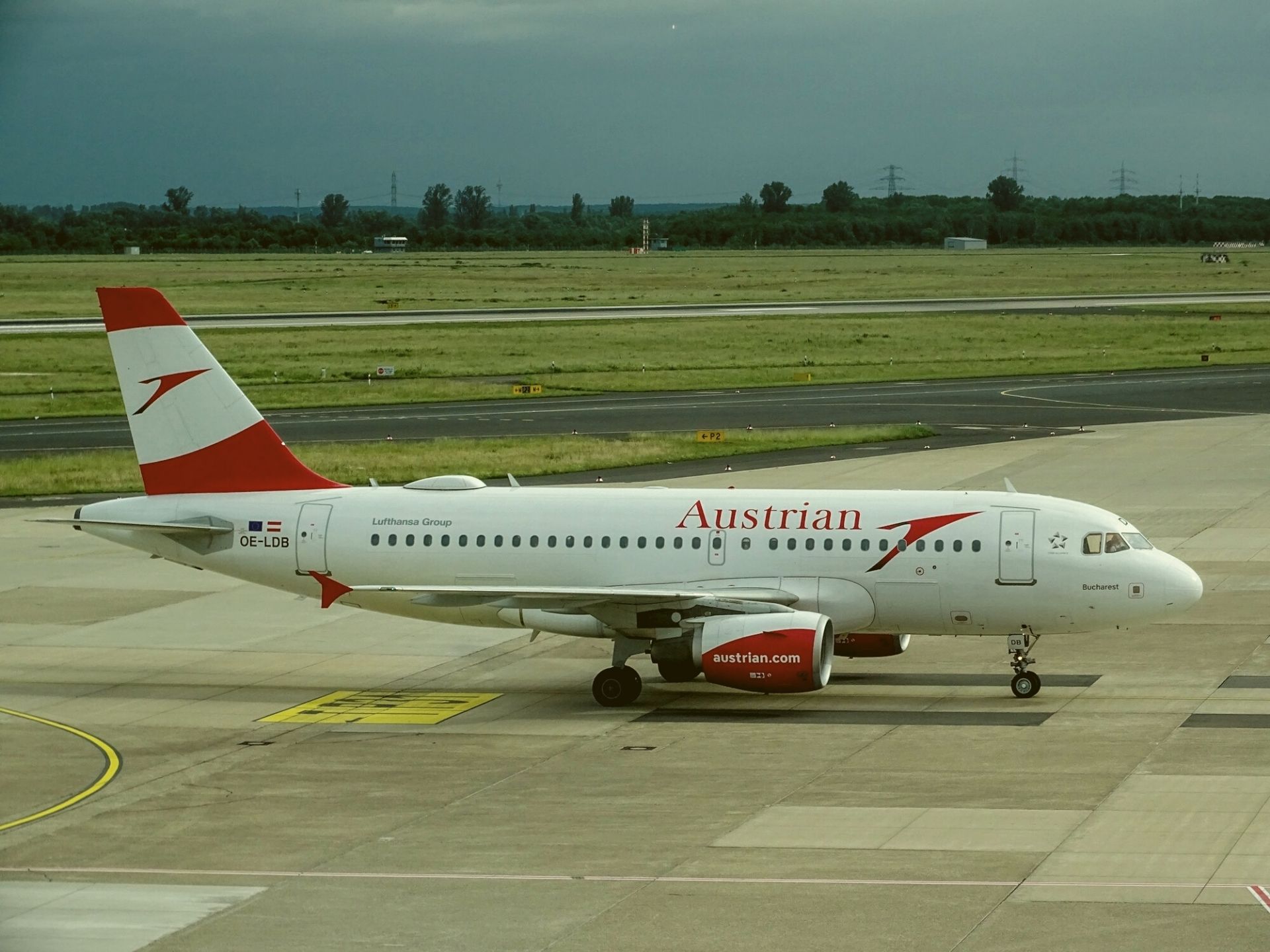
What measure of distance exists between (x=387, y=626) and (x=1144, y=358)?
84040mm

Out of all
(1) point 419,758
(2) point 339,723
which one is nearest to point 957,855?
(1) point 419,758

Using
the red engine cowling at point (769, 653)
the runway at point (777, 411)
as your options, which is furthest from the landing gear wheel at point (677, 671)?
the runway at point (777, 411)

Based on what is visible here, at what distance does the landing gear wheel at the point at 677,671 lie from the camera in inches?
1444

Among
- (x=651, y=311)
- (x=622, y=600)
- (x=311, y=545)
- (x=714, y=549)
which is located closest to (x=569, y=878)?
(x=622, y=600)

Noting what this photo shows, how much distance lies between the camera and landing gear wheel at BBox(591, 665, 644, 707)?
3625 cm

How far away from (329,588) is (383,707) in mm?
3166

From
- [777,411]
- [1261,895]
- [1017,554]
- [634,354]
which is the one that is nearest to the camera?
[1261,895]

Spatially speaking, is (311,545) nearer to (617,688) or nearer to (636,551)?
(636,551)

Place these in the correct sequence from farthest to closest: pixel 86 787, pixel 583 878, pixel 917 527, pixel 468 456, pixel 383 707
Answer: pixel 468 456
pixel 383 707
pixel 917 527
pixel 86 787
pixel 583 878

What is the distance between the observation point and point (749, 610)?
3600 centimetres

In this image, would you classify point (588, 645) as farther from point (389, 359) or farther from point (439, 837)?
point (389, 359)

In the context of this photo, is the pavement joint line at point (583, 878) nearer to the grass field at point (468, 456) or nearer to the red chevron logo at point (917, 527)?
the red chevron logo at point (917, 527)

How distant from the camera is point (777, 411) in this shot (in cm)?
9038

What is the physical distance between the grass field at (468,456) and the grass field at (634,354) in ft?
66.9
